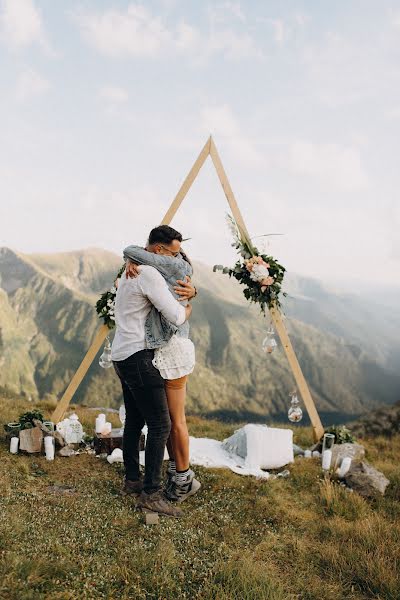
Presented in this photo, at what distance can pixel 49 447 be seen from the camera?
22.9ft

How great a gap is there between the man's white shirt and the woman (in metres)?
0.10

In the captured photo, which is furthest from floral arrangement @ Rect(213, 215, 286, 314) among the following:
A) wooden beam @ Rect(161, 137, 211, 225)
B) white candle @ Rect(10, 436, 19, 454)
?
white candle @ Rect(10, 436, 19, 454)

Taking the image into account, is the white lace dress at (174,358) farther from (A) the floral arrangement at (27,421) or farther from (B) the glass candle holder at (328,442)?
(B) the glass candle holder at (328,442)

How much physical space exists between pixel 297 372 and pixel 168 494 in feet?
13.4

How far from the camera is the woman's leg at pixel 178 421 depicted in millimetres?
5254

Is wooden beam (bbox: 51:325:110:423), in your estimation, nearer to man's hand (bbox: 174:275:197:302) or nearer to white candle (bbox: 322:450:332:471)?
man's hand (bbox: 174:275:197:302)

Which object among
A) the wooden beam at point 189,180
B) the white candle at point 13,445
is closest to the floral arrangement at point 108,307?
the wooden beam at point 189,180

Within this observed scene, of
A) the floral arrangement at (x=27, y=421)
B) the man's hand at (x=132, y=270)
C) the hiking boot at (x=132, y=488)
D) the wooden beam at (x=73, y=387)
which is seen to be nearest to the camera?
the man's hand at (x=132, y=270)

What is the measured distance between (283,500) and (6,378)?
159814 mm

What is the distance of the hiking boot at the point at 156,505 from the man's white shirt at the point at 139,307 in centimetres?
164

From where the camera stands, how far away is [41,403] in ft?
35.2

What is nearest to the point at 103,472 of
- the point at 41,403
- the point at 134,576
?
the point at 134,576

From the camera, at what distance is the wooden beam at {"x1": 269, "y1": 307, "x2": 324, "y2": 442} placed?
8422mm

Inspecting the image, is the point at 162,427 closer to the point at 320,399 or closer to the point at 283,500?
the point at 283,500
